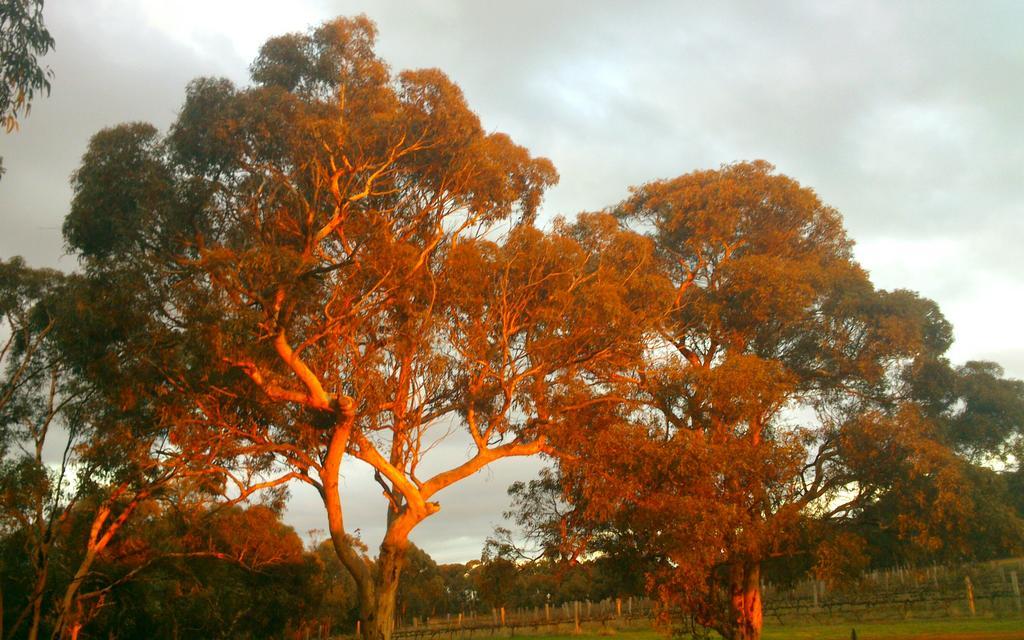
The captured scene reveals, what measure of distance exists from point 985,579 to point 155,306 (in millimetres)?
25714

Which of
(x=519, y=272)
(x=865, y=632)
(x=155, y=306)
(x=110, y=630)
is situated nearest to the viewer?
(x=155, y=306)

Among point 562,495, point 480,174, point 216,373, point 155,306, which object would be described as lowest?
point 562,495

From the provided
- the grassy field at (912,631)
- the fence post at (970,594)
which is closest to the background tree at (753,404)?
the grassy field at (912,631)

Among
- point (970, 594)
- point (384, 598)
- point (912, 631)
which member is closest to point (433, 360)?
point (384, 598)

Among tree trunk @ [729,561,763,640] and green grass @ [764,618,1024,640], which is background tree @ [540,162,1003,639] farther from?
green grass @ [764,618,1024,640]

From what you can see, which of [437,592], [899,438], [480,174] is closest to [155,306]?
[480,174]

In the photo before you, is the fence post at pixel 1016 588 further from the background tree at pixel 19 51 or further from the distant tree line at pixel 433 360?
the background tree at pixel 19 51

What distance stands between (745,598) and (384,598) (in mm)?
8475

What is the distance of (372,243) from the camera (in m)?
15.6

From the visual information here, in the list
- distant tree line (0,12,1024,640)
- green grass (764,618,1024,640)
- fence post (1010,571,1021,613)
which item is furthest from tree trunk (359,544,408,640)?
fence post (1010,571,1021,613)

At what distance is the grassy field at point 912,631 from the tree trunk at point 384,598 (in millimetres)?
9826

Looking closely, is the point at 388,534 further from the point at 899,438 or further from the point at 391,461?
the point at 899,438

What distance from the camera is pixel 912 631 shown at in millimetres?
22141

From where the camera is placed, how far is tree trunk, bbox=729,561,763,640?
18.3 metres
